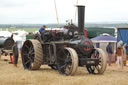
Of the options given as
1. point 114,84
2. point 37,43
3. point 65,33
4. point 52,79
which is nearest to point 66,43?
point 65,33

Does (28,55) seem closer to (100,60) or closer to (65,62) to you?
(65,62)

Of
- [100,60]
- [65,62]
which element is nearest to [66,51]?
[65,62]

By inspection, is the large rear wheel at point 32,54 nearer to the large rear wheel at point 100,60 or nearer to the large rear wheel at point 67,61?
the large rear wheel at point 67,61

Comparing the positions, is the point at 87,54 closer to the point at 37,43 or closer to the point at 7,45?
the point at 37,43

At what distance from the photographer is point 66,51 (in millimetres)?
11031

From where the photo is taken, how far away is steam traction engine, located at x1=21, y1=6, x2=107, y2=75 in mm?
10859

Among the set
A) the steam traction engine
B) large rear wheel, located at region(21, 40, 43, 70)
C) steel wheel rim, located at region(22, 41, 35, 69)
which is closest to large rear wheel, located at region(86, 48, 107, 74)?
the steam traction engine

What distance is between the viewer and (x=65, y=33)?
11789 mm

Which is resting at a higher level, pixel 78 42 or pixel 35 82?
pixel 78 42

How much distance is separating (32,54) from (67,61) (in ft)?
7.65

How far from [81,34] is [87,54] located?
782mm

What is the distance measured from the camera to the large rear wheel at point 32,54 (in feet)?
39.9

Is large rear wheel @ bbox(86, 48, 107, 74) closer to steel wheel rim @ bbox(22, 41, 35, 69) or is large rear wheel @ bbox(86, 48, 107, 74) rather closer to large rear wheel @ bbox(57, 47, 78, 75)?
large rear wheel @ bbox(57, 47, 78, 75)

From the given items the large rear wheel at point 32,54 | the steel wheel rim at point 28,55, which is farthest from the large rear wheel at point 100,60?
the steel wheel rim at point 28,55
